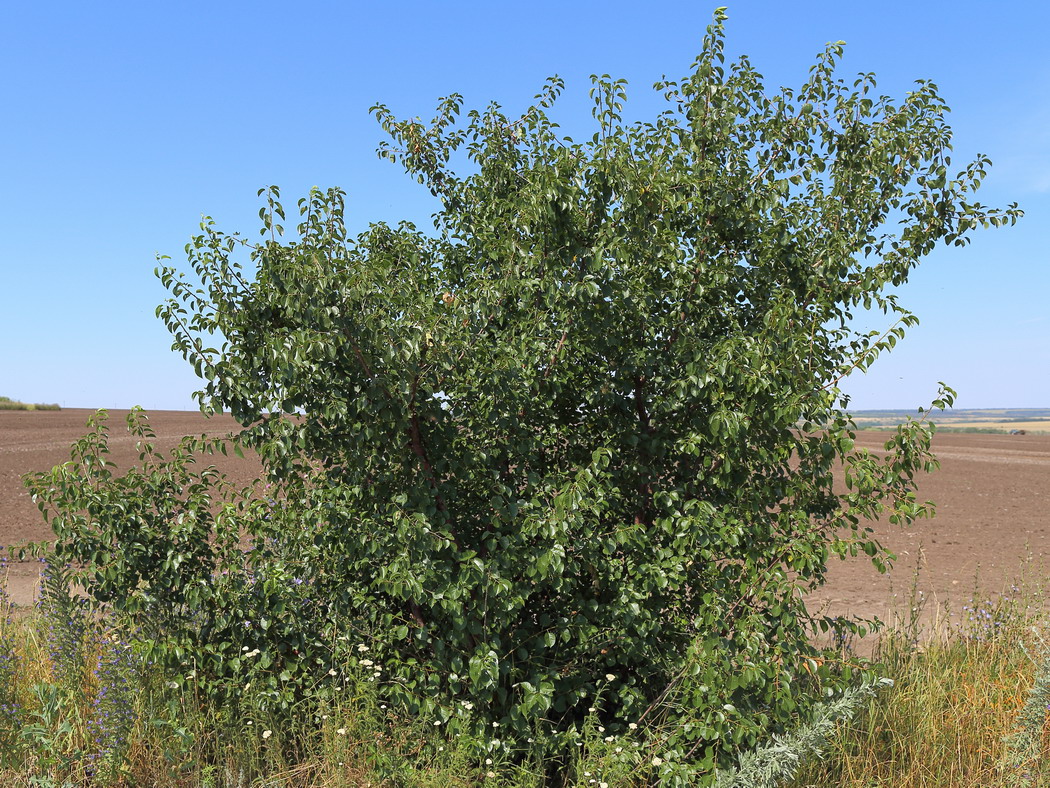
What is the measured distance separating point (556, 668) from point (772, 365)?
2152 millimetres

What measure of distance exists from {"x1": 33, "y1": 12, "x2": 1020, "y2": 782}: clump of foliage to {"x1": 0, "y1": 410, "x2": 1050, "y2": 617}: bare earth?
2.06m

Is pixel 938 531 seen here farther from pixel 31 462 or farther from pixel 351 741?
pixel 31 462

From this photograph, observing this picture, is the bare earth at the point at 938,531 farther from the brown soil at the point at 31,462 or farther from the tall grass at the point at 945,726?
the tall grass at the point at 945,726

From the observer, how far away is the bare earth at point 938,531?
991 cm

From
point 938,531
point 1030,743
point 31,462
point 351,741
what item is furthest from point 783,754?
point 31,462

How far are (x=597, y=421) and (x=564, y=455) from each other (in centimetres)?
30

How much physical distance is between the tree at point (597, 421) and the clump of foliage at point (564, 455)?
0.02 metres

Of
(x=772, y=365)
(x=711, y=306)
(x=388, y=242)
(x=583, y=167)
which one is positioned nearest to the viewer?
(x=772, y=365)

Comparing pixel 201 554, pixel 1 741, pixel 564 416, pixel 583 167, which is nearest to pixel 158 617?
pixel 201 554

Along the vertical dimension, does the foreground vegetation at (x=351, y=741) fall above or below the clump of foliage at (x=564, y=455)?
below

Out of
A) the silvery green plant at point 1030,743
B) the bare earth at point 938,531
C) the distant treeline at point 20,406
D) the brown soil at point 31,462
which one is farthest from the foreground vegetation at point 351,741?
the distant treeline at point 20,406

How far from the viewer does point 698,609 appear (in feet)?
16.5

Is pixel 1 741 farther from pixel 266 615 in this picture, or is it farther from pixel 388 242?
pixel 388 242

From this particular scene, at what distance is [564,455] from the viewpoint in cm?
513
